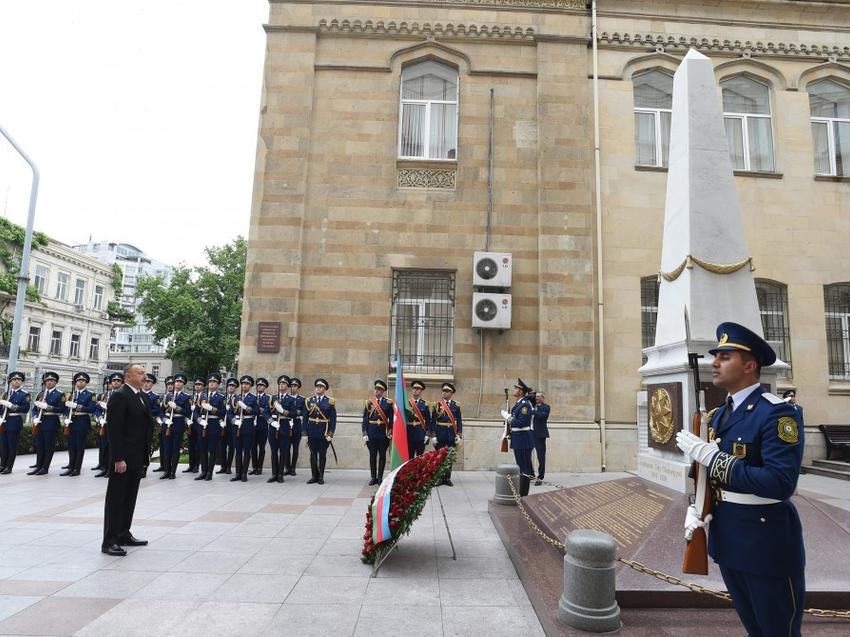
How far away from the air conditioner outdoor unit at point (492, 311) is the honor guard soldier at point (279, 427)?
14.8 ft

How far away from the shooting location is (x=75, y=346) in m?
45.4

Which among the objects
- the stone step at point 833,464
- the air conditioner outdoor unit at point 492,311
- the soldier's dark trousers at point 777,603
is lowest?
the stone step at point 833,464

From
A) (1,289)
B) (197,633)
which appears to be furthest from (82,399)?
(1,289)

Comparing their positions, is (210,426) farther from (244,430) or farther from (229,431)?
(244,430)

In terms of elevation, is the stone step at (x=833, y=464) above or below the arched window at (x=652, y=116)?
below

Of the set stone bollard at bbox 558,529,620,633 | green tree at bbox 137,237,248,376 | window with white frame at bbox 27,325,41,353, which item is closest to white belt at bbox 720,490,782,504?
stone bollard at bbox 558,529,620,633

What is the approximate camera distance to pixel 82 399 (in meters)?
11.9

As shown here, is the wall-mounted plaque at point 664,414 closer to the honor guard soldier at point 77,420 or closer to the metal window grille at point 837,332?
the metal window grille at point 837,332

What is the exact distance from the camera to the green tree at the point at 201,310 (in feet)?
109

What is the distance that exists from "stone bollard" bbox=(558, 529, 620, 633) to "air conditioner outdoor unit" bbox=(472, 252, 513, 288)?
9.05m

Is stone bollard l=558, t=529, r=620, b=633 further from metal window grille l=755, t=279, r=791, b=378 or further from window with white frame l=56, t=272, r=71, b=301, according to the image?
window with white frame l=56, t=272, r=71, b=301

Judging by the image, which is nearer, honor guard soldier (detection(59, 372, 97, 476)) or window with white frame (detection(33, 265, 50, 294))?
honor guard soldier (detection(59, 372, 97, 476))

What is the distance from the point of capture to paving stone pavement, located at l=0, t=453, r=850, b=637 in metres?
4.01

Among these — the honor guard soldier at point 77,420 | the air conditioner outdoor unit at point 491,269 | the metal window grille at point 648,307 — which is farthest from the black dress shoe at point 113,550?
the metal window grille at point 648,307
